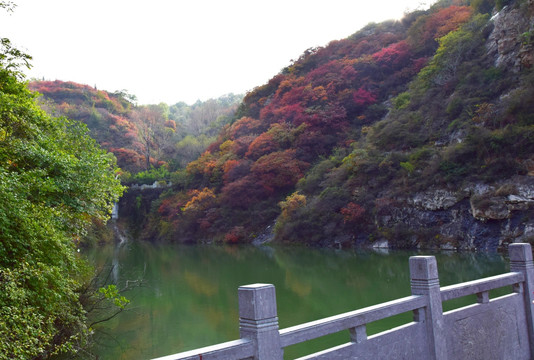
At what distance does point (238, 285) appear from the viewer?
13.2 metres

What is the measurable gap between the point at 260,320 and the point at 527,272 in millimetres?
3767

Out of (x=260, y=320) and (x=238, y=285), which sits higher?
(x=260, y=320)

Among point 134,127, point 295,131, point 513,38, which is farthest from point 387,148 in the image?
point 134,127

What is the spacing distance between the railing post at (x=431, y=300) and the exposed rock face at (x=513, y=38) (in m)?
18.5

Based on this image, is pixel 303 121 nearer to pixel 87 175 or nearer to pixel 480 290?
pixel 87 175

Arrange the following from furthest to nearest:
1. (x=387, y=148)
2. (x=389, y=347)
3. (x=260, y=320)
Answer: (x=387, y=148)
(x=389, y=347)
(x=260, y=320)

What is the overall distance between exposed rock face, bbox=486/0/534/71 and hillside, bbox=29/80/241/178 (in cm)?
2779

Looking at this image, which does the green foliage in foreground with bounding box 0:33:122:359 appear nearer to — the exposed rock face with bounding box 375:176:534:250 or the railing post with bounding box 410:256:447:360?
the railing post with bounding box 410:256:447:360

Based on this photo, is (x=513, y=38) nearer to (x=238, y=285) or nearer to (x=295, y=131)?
(x=295, y=131)

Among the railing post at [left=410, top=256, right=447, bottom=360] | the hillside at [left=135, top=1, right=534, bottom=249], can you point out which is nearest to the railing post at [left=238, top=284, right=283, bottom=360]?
the railing post at [left=410, top=256, right=447, bottom=360]

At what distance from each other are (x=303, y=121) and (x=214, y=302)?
20.8 meters

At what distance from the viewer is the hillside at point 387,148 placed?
1762cm

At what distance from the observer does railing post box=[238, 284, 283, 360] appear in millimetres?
2762

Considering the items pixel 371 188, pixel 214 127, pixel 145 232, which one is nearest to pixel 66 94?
pixel 214 127
